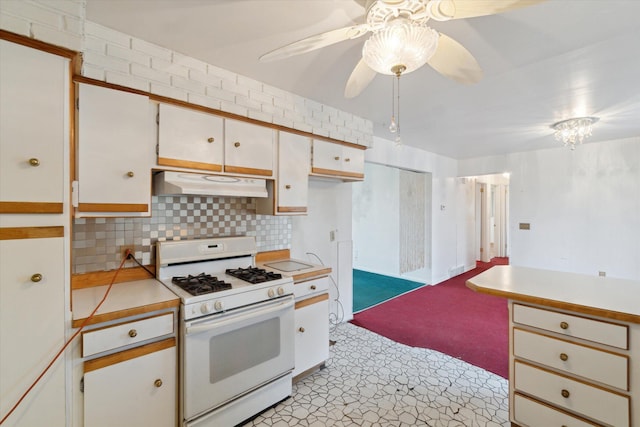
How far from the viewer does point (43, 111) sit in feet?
4.00

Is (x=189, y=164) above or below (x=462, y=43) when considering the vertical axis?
below

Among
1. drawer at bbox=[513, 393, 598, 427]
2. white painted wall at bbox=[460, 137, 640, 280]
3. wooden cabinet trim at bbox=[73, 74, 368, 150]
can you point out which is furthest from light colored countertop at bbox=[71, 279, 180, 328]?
white painted wall at bbox=[460, 137, 640, 280]

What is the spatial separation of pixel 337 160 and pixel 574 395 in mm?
2370

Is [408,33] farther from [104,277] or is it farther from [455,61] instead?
[104,277]

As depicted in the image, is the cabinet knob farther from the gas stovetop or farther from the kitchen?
the kitchen

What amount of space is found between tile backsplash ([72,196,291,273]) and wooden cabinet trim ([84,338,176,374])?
66 cm

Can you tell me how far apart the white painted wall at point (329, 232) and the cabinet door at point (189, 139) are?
1203 millimetres

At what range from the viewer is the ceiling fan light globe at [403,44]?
3.69 ft

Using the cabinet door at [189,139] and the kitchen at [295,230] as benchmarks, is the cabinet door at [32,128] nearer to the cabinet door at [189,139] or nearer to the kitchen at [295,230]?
the kitchen at [295,230]

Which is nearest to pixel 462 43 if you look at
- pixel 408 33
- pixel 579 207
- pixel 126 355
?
pixel 408 33

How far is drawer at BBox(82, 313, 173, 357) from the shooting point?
1333mm

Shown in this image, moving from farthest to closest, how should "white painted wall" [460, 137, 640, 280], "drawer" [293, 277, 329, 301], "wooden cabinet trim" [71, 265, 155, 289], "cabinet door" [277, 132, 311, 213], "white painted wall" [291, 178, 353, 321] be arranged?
"white painted wall" [460, 137, 640, 280] < "white painted wall" [291, 178, 353, 321] < "cabinet door" [277, 132, 311, 213] < "drawer" [293, 277, 329, 301] < "wooden cabinet trim" [71, 265, 155, 289]

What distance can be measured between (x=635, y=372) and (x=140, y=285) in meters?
2.76

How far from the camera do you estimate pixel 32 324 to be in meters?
1.20
